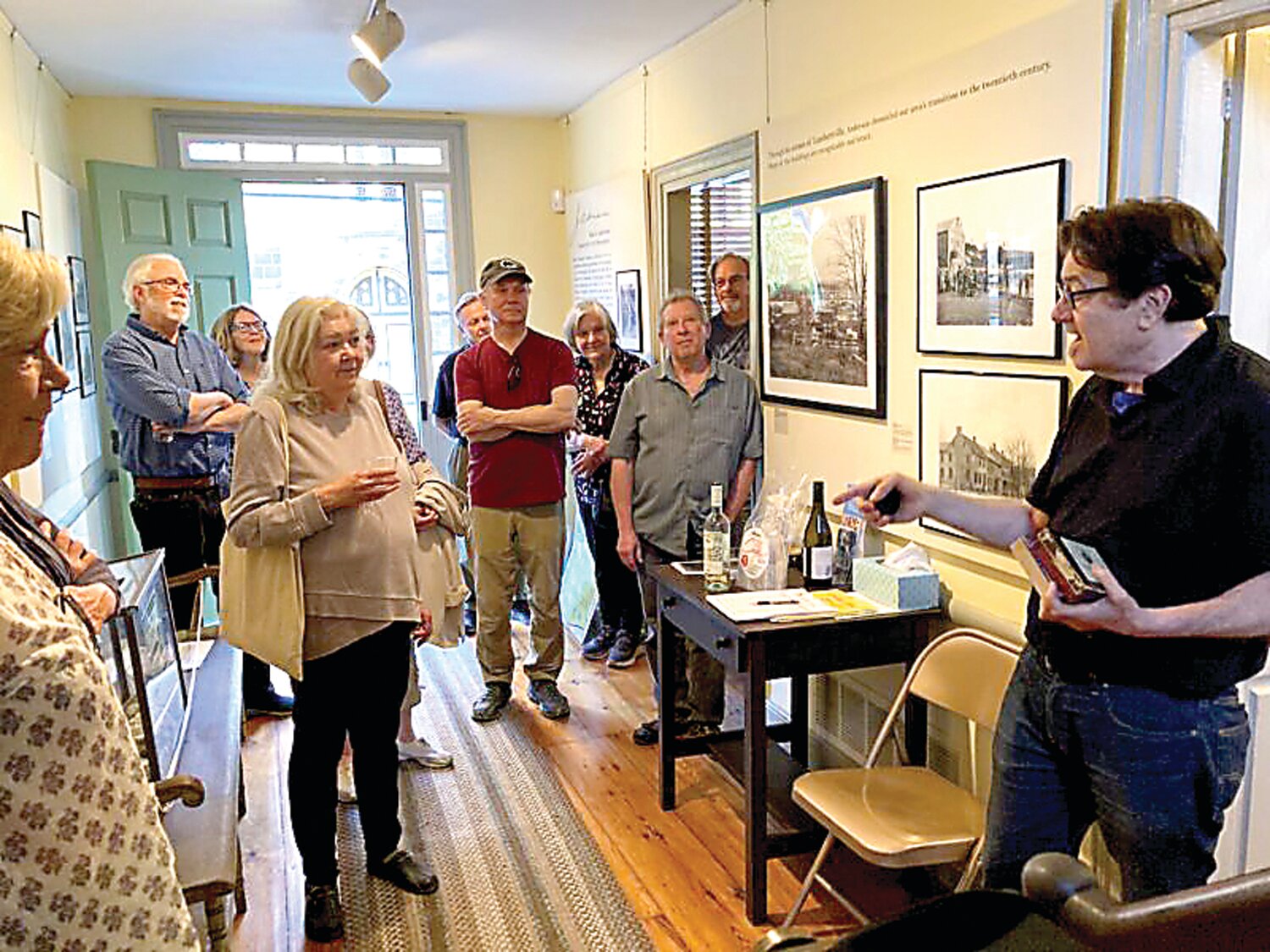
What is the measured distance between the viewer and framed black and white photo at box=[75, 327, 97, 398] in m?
4.20

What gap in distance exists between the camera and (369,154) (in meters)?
5.27

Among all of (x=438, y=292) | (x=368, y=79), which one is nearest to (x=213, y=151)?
(x=438, y=292)

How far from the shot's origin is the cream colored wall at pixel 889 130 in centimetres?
222


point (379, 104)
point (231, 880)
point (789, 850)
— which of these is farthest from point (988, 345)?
point (379, 104)

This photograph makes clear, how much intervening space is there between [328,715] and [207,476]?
157 cm

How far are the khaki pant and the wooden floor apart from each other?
10.1 inches

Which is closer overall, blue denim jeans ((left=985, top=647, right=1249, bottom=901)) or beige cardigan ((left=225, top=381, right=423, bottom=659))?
blue denim jeans ((left=985, top=647, right=1249, bottom=901))

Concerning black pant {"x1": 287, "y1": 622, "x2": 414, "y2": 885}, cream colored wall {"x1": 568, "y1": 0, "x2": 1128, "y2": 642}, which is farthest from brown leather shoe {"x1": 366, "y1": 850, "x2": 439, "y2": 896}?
cream colored wall {"x1": 568, "y1": 0, "x2": 1128, "y2": 642}

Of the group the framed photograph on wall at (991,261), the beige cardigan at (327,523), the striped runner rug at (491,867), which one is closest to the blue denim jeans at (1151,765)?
the framed photograph on wall at (991,261)

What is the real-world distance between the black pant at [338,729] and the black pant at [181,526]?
3.96 ft

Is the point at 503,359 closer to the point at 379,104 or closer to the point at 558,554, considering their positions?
the point at 558,554

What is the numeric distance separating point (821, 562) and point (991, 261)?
2.84 feet

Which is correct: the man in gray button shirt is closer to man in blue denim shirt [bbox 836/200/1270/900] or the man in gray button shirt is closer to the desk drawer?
the desk drawer

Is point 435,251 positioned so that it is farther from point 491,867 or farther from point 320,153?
point 491,867
